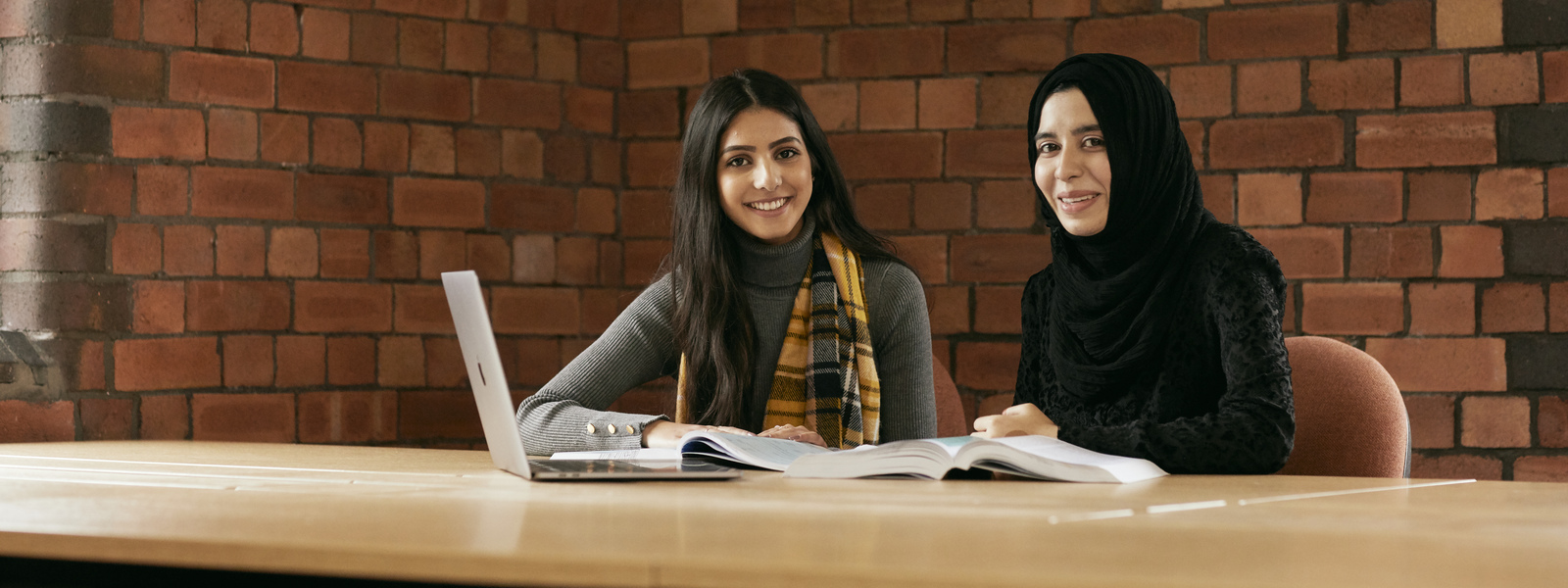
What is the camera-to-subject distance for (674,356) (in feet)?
7.35

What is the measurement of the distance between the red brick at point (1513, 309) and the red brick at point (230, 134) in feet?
8.66

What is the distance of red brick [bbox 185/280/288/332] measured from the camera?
8.46 ft

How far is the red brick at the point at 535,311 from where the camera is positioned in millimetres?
2986

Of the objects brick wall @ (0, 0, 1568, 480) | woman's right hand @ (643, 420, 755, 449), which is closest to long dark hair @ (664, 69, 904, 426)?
woman's right hand @ (643, 420, 755, 449)

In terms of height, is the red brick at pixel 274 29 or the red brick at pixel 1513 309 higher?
the red brick at pixel 274 29

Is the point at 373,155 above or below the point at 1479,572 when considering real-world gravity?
above

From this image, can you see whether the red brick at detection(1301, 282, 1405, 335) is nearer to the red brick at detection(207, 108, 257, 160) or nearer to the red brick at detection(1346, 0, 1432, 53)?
the red brick at detection(1346, 0, 1432, 53)

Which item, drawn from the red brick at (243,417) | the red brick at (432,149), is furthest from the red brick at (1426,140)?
the red brick at (243,417)

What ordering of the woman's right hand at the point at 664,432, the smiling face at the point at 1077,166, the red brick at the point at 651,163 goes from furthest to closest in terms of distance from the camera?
the red brick at the point at 651,163
the smiling face at the point at 1077,166
the woman's right hand at the point at 664,432

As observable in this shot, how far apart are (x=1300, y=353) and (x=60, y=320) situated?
2270 millimetres

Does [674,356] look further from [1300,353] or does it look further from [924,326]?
[1300,353]

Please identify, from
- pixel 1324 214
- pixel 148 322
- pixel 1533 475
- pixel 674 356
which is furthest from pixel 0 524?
pixel 1533 475

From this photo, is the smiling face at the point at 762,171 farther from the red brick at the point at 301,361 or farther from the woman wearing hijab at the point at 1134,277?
the red brick at the point at 301,361

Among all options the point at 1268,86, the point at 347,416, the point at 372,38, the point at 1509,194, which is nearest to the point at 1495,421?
the point at 1509,194
